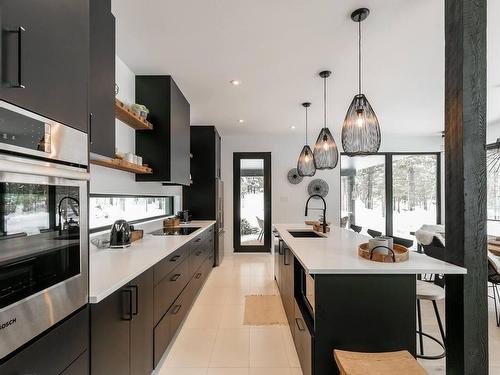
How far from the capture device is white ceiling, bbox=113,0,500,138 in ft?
6.57

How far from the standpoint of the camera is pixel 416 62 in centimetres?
285

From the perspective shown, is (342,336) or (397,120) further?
(397,120)

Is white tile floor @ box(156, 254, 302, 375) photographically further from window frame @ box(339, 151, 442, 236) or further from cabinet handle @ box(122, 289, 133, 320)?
window frame @ box(339, 151, 442, 236)

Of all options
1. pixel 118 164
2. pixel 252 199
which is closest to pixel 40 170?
pixel 118 164

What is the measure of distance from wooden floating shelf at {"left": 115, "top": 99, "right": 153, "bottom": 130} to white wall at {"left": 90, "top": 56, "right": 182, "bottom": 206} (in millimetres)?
87

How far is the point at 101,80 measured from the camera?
179 cm

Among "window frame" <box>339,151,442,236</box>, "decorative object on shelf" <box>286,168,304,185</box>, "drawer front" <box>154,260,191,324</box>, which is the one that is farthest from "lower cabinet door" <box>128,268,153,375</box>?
"window frame" <box>339,151,442,236</box>

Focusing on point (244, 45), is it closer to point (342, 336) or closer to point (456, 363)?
point (342, 336)

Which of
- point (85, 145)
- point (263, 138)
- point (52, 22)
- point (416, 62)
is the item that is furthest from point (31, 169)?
point (263, 138)

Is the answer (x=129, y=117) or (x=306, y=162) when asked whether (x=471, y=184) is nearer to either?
(x=306, y=162)

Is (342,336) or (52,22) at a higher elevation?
(52,22)

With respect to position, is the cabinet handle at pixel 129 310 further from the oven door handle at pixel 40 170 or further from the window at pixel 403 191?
the window at pixel 403 191

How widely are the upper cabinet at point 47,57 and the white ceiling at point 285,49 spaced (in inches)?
40.4

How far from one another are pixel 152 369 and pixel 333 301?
55.9 inches
